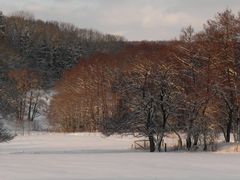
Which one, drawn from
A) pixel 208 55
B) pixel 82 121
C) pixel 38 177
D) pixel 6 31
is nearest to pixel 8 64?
pixel 6 31

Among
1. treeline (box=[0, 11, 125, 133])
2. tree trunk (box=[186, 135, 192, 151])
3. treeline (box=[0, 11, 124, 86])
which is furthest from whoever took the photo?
treeline (box=[0, 11, 124, 86])

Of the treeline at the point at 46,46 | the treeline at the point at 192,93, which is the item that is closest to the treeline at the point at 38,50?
the treeline at the point at 46,46

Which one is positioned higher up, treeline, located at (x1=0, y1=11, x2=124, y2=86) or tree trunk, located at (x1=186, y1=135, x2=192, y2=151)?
treeline, located at (x1=0, y1=11, x2=124, y2=86)

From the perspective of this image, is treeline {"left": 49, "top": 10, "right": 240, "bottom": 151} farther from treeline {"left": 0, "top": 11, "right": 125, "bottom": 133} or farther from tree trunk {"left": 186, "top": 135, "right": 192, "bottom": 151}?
treeline {"left": 0, "top": 11, "right": 125, "bottom": 133}

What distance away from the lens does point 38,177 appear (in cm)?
2383

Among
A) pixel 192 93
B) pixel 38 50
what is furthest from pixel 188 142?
pixel 38 50

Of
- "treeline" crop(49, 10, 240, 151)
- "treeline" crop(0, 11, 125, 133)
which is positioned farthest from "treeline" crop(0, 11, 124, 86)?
"treeline" crop(49, 10, 240, 151)

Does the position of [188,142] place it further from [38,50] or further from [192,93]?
[38,50]

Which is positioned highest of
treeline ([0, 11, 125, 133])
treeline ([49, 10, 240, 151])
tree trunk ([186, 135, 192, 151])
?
treeline ([0, 11, 125, 133])

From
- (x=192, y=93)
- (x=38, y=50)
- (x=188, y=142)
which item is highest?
(x=38, y=50)

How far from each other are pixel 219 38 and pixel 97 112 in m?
49.9

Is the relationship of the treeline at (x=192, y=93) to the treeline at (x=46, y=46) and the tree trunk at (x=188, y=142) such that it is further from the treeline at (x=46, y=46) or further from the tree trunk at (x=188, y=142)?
the treeline at (x=46, y=46)

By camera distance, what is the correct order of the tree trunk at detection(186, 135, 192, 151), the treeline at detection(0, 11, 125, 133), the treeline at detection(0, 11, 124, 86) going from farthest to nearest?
1. the treeline at detection(0, 11, 124, 86)
2. the treeline at detection(0, 11, 125, 133)
3. the tree trunk at detection(186, 135, 192, 151)

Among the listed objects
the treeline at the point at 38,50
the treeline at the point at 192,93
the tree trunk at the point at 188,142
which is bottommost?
the tree trunk at the point at 188,142
